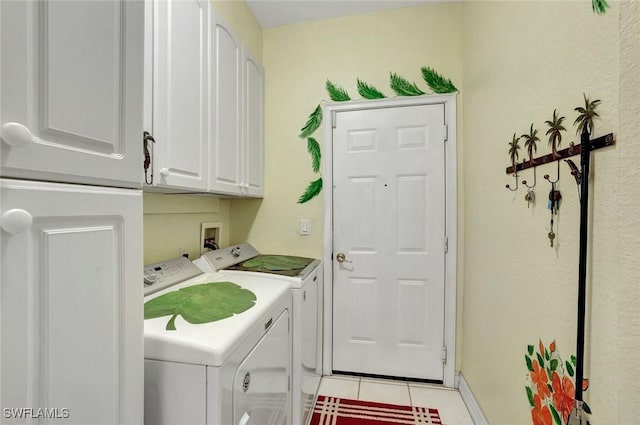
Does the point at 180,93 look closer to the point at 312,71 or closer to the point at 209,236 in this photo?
the point at 209,236

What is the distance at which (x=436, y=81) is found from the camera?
2.15 metres

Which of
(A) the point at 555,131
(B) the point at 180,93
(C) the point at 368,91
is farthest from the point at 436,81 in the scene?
(B) the point at 180,93

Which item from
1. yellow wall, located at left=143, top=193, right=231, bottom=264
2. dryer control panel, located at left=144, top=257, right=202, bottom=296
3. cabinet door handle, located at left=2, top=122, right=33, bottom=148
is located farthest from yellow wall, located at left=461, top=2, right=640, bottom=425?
yellow wall, located at left=143, top=193, right=231, bottom=264

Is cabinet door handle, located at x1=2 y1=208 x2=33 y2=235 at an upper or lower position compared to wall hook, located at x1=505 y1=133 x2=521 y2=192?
lower

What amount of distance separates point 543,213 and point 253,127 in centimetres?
182

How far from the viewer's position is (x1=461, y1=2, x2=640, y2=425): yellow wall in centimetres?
62

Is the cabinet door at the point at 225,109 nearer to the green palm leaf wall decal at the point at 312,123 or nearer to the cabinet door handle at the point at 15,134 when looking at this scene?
the green palm leaf wall decal at the point at 312,123

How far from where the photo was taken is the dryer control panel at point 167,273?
1.31 m

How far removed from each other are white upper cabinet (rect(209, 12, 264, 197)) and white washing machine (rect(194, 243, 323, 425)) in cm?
45

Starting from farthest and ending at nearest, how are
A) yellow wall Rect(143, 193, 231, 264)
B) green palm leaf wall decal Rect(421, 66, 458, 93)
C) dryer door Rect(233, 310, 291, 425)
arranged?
green palm leaf wall decal Rect(421, 66, 458, 93) < yellow wall Rect(143, 193, 231, 264) < dryer door Rect(233, 310, 291, 425)

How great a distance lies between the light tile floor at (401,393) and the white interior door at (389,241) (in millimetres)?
79

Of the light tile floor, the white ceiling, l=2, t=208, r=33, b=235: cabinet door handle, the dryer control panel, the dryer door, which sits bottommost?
the light tile floor

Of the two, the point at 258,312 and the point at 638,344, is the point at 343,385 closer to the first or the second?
the point at 258,312

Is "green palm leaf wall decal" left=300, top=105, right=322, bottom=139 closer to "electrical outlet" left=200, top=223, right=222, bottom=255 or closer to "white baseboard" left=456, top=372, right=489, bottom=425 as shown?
"electrical outlet" left=200, top=223, right=222, bottom=255
